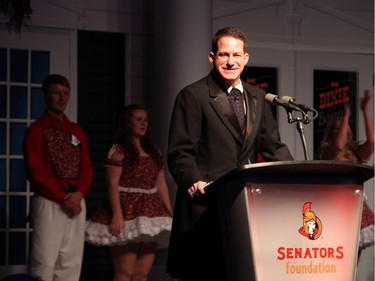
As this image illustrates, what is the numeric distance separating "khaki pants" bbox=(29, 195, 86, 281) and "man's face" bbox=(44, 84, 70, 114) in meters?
0.61

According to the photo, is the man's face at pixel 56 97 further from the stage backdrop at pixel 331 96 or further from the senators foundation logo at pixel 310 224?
the senators foundation logo at pixel 310 224

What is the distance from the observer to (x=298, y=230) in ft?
9.82

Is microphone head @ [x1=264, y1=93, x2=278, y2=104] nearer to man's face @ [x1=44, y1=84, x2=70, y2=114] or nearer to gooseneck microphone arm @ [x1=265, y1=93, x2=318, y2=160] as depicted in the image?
gooseneck microphone arm @ [x1=265, y1=93, x2=318, y2=160]

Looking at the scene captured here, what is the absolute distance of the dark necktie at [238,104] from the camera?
137 inches

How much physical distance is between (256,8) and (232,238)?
5.34 metres

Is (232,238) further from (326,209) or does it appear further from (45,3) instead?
(45,3)

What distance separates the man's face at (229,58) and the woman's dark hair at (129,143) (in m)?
2.55

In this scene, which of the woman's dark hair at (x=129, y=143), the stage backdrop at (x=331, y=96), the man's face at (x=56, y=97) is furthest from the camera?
the stage backdrop at (x=331, y=96)

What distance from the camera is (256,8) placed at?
810cm

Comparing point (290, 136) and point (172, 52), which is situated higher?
point (172, 52)

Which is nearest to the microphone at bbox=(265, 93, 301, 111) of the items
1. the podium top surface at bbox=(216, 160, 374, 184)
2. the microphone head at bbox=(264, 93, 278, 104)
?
the microphone head at bbox=(264, 93, 278, 104)

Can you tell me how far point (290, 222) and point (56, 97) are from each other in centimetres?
318

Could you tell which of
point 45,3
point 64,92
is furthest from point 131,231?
point 45,3

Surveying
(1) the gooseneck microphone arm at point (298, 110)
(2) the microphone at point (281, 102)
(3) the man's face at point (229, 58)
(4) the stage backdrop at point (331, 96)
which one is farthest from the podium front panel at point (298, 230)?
(4) the stage backdrop at point (331, 96)
